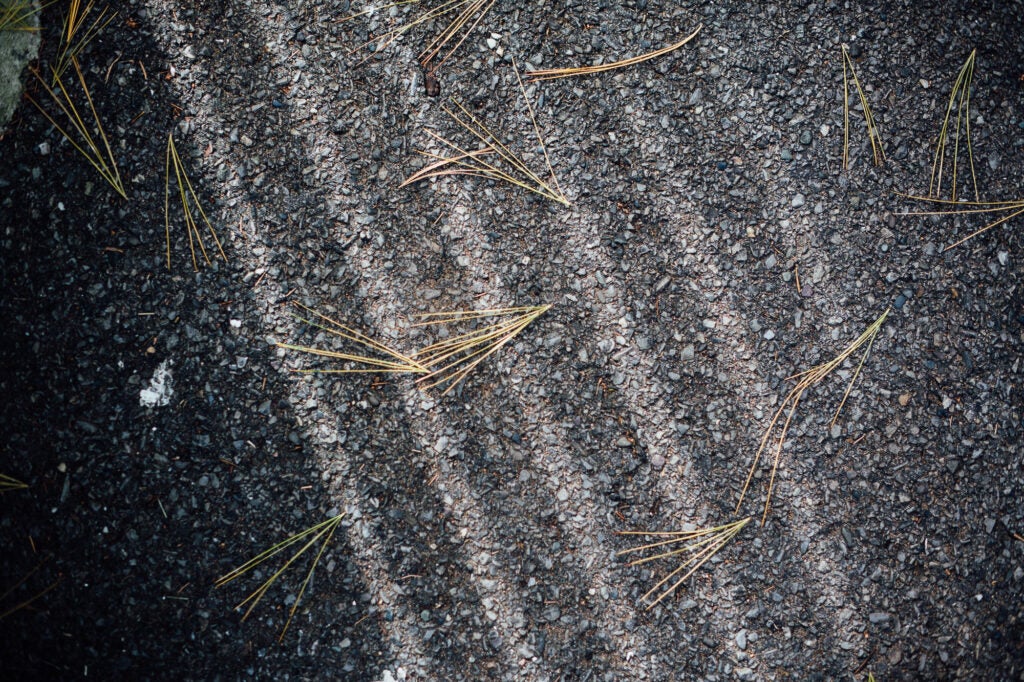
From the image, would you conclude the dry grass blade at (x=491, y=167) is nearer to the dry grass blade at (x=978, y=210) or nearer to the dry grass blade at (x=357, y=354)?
the dry grass blade at (x=357, y=354)

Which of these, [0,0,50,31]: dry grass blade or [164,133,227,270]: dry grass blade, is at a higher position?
[0,0,50,31]: dry grass blade

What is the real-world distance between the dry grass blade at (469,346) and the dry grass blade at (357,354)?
4 centimetres

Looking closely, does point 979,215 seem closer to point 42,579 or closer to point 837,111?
point 837,111

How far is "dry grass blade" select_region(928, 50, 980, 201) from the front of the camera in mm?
2035

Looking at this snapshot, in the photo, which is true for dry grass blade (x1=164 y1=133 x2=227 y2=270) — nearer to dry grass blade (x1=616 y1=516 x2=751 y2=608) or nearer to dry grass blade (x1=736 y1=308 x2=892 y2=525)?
dry grass blade (x1=616 y1=516 x2=751 y2=608)

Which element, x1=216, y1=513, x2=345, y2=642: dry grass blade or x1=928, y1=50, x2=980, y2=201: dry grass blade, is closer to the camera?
x1=216, y1=513, x2=345, y2=642: dry grass blade

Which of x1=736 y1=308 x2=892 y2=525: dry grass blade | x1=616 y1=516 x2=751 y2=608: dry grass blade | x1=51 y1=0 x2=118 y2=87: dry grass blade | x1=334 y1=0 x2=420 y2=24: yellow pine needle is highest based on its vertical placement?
x1=51 y1=0 x2=118 y2=87: dry grass blade

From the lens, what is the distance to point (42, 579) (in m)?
1.92

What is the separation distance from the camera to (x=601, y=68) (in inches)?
79.7

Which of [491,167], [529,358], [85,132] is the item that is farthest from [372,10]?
[529,358]

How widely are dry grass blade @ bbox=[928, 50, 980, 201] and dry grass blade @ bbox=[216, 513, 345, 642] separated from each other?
2136 mm

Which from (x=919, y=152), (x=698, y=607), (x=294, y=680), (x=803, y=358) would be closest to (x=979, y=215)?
(x=919, y=152)

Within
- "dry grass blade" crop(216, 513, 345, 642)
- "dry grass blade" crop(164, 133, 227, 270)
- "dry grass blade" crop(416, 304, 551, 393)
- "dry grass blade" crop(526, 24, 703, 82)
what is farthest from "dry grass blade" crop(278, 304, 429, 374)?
"dry grass blade" crop(526, 24, 703, 82)

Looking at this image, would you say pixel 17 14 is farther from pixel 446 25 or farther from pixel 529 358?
pixel 529 358
